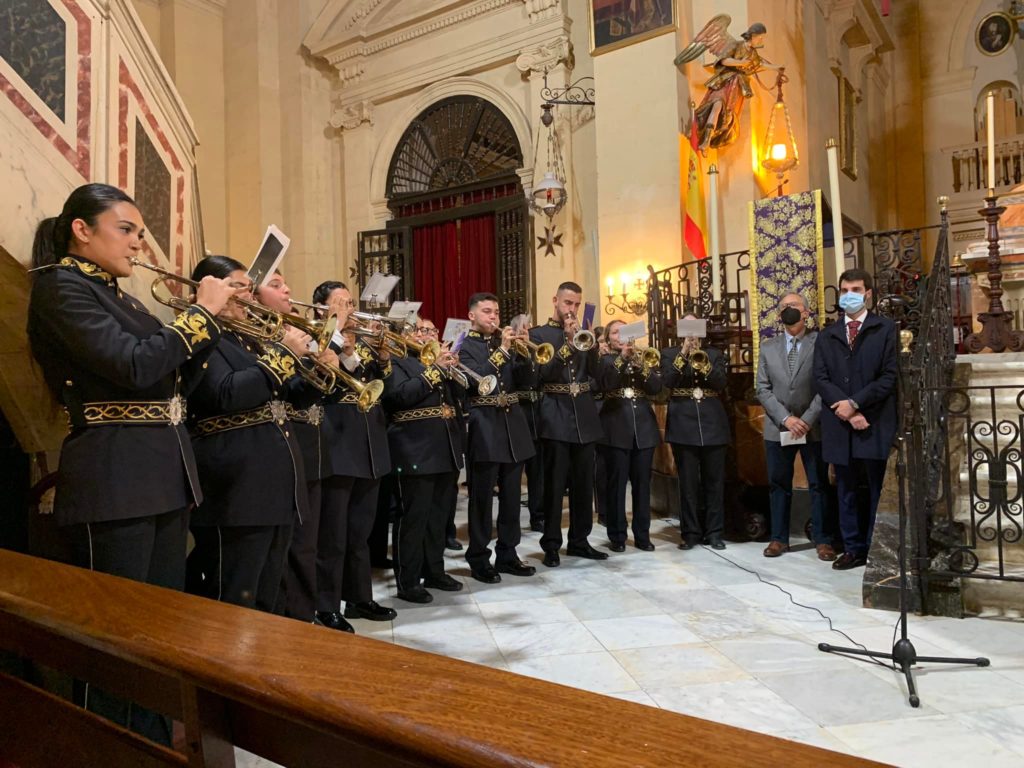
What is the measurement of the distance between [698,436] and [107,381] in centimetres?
411

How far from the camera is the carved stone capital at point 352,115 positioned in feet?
41.5

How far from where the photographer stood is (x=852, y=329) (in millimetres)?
4762

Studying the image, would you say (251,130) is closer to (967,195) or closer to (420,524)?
(420,524)

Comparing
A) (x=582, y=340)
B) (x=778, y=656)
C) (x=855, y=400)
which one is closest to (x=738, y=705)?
(x=778, y=656)

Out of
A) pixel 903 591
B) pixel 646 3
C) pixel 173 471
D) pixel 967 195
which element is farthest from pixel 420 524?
pixel 967 195

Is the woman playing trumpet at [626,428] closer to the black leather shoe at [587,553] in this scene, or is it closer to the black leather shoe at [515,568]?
the black leather shoe at [587,553]

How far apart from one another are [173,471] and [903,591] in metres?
2.76

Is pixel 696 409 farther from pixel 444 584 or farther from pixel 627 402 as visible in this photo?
pixel 444 584

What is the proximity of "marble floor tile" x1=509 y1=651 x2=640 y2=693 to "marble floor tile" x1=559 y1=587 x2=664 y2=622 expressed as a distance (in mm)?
560

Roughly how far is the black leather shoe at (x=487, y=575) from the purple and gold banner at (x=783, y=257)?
9.75 feet

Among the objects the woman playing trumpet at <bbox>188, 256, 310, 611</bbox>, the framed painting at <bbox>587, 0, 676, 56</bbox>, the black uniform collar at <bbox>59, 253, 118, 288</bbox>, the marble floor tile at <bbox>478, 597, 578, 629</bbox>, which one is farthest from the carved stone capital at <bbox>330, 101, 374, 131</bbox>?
the black uniform collar at <bbox>59, 253, 118, 288</bbox>

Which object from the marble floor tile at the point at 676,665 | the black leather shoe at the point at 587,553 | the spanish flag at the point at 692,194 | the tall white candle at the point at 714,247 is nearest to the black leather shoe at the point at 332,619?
the marble floor tile at the point at 676,665

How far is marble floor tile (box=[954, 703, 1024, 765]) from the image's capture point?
7.64 ft

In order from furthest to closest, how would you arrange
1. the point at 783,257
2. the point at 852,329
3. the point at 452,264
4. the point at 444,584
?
the point at 452,264
the point at 783,257
the point at 852,329
the point at 444,584
